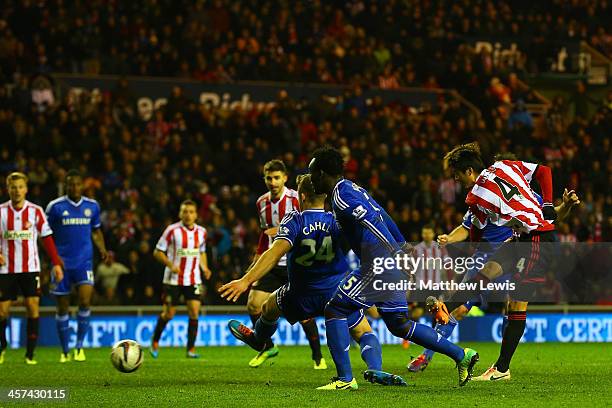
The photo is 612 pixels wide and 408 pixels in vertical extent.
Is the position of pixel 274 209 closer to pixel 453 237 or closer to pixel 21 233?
pixel 453 237

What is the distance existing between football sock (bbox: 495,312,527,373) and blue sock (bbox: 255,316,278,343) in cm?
205

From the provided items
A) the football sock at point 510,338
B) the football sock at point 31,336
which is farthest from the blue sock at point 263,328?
the football sock at point 31,336

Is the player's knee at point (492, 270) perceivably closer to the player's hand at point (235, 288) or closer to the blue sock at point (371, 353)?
the blue sock at point (371, 353)

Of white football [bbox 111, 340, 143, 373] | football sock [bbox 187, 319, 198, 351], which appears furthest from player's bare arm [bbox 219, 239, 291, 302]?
football sock [bbox 187, 319, 198, 351]

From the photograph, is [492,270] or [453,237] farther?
[492,270]

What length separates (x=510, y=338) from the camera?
1055 cm

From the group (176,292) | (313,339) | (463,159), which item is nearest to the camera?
(463,159)

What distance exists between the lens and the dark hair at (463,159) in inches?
414

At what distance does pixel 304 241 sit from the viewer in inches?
381

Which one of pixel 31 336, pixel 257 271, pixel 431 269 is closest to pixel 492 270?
pixel 257 271

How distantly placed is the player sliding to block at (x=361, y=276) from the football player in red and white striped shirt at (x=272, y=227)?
12.0 feet

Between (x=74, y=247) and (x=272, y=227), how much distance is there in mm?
3114

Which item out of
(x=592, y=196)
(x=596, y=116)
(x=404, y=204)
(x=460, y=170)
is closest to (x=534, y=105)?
(x=596, y=116)

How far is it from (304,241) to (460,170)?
1.75 m
